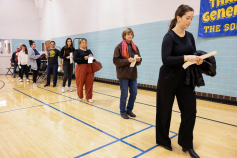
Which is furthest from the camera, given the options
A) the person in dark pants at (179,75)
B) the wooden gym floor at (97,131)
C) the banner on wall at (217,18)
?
the banner on wall at (217,18)

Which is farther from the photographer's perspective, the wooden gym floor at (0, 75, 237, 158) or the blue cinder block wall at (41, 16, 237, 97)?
the blue cinder block wall at (41, 16, 237, 97)

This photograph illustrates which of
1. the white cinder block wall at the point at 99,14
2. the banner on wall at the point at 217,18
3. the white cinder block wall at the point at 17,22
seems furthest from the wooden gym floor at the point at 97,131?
the white cinder block wall at the point at 17,22

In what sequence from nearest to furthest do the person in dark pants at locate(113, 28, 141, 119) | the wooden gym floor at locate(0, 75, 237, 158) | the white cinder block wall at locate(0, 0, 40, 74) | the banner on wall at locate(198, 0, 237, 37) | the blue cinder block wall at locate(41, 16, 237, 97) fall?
the wooden gym floor at locate(0, 75, 237, 158)
the person in dark pants at locate(113, 28, 141, 119)
the banner on wall at locate(198, 0, 237, 37)
the blue cinder block wall at locate(41, 16, 237, 97)
the white cinder block wall at locate(0, 0, 40, 74)

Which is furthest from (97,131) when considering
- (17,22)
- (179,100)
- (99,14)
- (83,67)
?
(17,22)

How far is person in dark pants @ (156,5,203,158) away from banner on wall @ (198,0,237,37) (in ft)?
9.19

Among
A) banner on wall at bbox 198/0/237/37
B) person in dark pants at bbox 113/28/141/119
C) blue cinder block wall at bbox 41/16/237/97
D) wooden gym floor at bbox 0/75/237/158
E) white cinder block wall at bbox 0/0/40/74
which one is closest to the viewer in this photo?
wooden gym floor at bbox 0/75/237/158

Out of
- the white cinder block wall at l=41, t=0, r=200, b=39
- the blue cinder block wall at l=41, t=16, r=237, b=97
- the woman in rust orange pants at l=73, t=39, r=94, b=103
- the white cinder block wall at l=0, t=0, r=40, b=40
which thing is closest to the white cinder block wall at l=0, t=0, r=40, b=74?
the white cinder block wall at l=0, t=0, r=40, b=40

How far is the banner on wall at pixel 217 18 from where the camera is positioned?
4.00 meters

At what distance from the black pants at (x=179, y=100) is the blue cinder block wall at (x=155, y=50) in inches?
114

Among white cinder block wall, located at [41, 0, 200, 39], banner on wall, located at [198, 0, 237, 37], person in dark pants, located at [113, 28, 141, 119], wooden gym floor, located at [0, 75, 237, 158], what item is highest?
white cinder block wall, located at [41, 0, 200, 39]

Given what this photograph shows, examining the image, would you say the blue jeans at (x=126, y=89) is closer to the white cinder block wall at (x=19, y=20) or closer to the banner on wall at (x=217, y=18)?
the banner on wall at (x=217, y=18)

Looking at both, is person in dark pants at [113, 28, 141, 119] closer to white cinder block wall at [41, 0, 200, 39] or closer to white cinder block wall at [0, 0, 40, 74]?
white cinder block wall at [41, 0, 200, 39]

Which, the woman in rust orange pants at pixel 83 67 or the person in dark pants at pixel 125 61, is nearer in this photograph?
the person in dark pants at pixel 125 61

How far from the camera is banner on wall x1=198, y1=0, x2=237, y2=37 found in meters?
4.00
